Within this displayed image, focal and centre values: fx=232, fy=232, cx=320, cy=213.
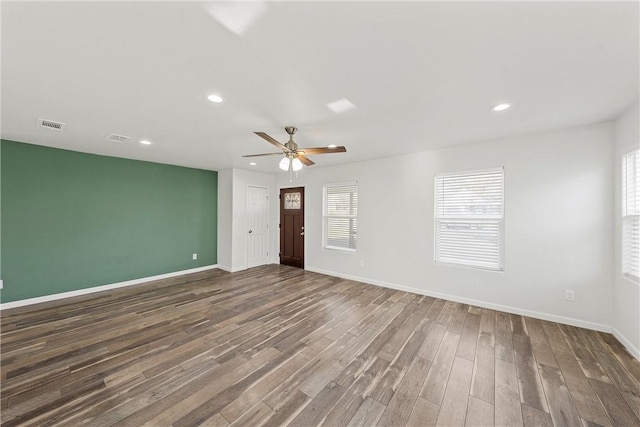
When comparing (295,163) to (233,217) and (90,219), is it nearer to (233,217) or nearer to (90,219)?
(233,217)

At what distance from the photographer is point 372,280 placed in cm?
471

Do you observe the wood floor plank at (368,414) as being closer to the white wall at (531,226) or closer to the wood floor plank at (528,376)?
the wood floor plank at (528,376)

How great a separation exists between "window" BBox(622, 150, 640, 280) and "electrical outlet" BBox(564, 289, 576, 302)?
55cm

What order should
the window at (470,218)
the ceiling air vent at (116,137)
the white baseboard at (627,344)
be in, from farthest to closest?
the window at (470,218)
the ceiling air vent at (116,137)
the white baseboard at (627,344)

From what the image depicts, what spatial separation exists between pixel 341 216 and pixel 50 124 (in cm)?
465

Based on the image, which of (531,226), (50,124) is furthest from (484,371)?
(50,124)

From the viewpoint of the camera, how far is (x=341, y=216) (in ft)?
17.3

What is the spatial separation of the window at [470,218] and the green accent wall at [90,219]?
529 centimetres

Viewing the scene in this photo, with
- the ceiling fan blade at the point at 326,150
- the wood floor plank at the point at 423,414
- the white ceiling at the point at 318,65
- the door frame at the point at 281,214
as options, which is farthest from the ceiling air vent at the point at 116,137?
the wood floor plank at the point at 423,414

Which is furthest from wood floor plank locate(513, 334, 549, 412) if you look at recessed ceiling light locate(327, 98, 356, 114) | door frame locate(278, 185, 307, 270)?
door frame locate(278, 185, 307, 270)

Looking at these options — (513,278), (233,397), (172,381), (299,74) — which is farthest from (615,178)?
(172,381)

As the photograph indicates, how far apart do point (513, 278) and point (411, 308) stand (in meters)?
1.49

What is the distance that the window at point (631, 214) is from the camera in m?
2.45

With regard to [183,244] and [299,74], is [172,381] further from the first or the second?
[183,244]
